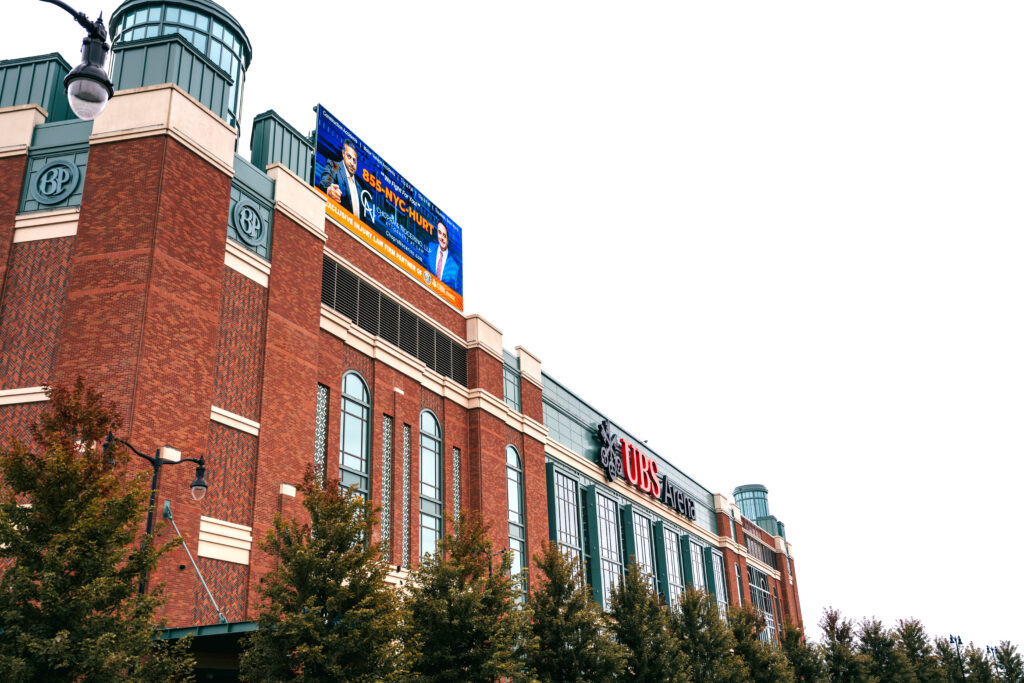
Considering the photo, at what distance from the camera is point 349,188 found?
37.3 metres

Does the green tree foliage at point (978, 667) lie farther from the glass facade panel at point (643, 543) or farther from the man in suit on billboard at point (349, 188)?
the man in suit on billboard at point (349, 188)

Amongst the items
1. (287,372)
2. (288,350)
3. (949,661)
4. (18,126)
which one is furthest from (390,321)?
(949,661)

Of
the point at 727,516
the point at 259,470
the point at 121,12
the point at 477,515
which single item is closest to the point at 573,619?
the point at 477,515

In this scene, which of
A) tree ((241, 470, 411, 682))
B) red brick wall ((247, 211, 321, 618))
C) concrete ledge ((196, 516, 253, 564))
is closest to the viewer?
tree ((241, 470, 411, 682))

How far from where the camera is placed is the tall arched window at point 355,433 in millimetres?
32688

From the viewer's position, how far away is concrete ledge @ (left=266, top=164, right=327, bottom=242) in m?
31.9

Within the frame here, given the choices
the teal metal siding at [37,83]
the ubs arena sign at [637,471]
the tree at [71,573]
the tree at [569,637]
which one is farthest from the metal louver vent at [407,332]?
the tree at [71,573]

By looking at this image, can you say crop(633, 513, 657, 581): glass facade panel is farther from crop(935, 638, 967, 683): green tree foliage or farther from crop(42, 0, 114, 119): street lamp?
crop(42, 0, 114, 119): street lamp

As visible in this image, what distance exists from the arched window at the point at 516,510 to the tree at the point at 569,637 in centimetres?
1069

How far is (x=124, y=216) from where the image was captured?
2681 cm

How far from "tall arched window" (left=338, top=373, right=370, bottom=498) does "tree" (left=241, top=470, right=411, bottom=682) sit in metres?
10.8

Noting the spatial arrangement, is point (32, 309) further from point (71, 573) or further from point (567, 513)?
point (567, 513)

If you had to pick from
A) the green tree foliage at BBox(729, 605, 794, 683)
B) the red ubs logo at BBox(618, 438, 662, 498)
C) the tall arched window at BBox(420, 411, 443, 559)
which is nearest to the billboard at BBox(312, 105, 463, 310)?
the tall arched window at BBox(420, 411, 443, 559)

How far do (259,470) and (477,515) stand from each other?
6.91 meters
